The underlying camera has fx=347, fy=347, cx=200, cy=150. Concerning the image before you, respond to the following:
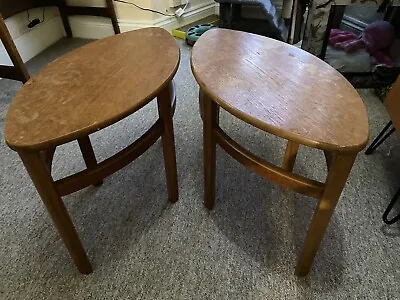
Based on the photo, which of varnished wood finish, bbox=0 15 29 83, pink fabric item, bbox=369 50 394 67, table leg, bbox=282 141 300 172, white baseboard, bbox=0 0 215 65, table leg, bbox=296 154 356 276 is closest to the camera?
table leg, bbox=296 154 356 276

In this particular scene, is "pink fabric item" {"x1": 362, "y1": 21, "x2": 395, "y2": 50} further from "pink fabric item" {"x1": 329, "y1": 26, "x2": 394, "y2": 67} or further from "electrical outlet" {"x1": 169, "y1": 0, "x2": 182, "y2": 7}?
"electrical outlet" {"x1": 169, "y1": 0, "x2": 182, "y2": 7}

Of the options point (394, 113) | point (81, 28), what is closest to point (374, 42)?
point (394, 113)

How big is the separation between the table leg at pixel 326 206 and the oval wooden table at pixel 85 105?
1.66 feet

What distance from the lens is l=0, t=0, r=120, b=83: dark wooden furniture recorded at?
165 cm

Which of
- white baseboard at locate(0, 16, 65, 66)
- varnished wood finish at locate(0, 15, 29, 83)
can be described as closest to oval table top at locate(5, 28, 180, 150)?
varnished wood finish at locate(0, 15, 29, 83)

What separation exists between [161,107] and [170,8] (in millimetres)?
1694

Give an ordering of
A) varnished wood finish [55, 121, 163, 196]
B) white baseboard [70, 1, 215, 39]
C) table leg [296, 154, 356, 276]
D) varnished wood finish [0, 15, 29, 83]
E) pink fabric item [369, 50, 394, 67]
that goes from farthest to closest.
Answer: white baseboard [70, 1, 215, 39] → pink fabric item [369, 50, 394, 67] → varnished wood finish [0, 15, 29, 83] → varnished wood finish [55, 121, 163, 196] → table leg [296, 154, 356, 276]

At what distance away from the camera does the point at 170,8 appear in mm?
2510

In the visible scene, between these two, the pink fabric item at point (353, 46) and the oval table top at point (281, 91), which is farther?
the pink fabric item at point (353, 46)

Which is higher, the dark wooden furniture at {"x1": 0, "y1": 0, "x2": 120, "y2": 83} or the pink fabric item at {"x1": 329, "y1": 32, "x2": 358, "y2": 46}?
the dark wooden furniture at {"x1": 0, "y1": 0, "x2": 120, "y2": 83}

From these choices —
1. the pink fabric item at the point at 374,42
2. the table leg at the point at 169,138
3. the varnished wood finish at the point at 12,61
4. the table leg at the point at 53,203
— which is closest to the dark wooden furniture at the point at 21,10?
the varnished wood finish at the point at 12,61

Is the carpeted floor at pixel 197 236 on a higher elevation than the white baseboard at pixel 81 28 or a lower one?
lower

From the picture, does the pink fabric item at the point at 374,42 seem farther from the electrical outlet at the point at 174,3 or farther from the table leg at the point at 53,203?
the table leg at the point at 53,203

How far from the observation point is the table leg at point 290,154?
131 centimetres
